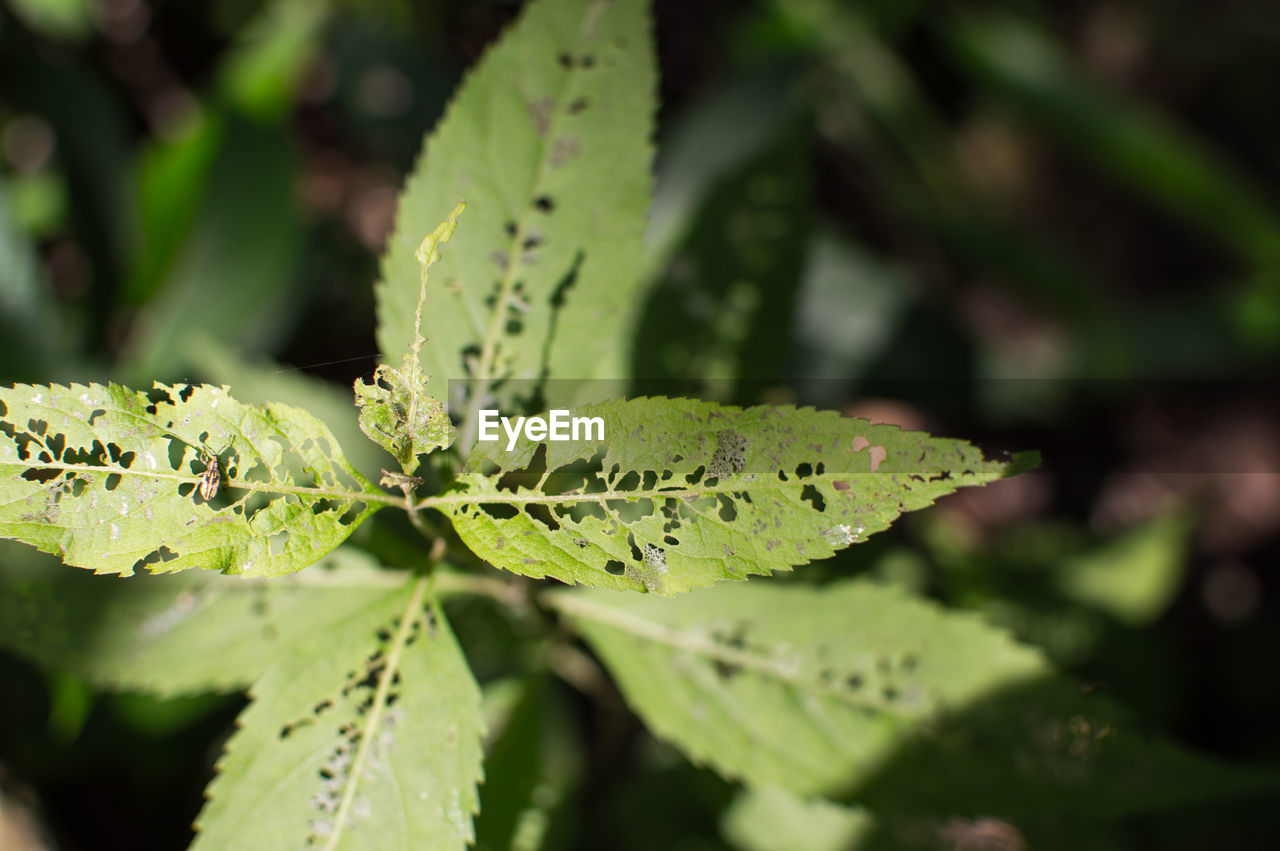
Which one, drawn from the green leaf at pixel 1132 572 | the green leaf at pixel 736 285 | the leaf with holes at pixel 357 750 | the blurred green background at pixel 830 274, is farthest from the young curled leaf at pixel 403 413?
the green leaf at pixel 1132 572

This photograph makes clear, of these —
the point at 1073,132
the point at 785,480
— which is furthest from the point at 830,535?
the point at 1073,132

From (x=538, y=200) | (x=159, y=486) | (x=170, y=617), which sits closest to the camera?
(x=159, y=486)

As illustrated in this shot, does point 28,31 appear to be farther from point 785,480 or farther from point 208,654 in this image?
point 785,480

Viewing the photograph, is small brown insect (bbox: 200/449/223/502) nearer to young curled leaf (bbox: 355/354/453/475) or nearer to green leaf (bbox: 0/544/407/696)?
young curled leaf (bbox: 355/354/453/475)

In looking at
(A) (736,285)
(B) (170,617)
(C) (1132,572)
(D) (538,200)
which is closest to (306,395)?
(B) (170,617)

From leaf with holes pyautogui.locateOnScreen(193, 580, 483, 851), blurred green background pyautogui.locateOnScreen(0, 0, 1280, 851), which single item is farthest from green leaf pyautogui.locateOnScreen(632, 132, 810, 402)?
leaf with holes pyautogui.locateOnScreen(193, 580, 483, 851)

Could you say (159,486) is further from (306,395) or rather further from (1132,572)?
(1132,572)
